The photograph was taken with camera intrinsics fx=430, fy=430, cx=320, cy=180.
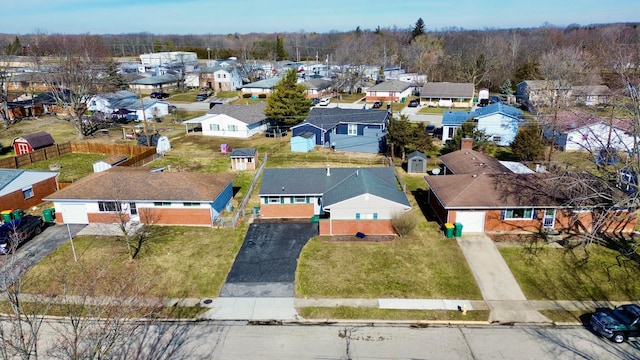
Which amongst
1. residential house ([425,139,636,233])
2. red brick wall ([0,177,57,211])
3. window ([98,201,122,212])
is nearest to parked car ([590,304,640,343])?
residential house ([425,139,636,233])

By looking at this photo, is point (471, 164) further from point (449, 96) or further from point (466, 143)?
point (449, 96)

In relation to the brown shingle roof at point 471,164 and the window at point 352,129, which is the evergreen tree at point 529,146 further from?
the window at point 352,129

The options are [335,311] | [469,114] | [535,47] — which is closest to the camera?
[335,311]

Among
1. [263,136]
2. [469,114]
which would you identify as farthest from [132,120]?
[469,114]

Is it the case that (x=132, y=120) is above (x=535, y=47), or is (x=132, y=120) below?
below

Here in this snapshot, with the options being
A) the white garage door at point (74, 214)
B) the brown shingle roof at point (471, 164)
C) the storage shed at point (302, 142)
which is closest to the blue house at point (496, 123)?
the brown shingle roof at point (471, 164)

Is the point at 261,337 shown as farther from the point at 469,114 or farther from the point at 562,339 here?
the point at 469,114

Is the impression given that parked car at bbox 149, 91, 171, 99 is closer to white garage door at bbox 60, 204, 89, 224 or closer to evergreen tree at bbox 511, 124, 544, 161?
white garage door at bbox 60, 204, 89, 224
